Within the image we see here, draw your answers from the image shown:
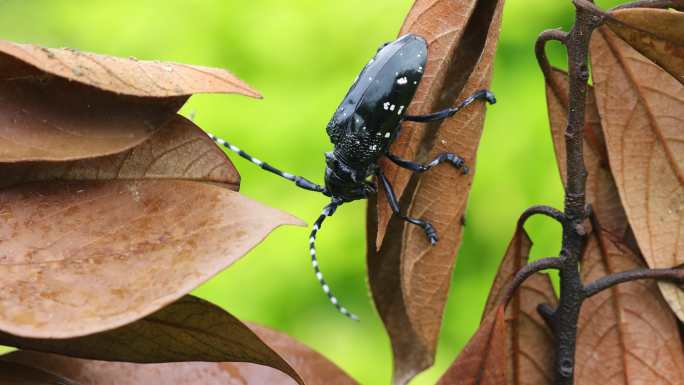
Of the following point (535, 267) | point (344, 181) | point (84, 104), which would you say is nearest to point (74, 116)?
point (84, 104)

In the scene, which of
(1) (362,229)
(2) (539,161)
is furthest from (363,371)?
(2) (539,161)

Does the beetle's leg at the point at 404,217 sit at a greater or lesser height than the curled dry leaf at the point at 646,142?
lesser

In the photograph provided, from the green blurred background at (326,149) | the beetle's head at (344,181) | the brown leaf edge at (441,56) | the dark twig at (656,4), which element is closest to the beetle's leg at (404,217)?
the brown leaf edge at (441,56)

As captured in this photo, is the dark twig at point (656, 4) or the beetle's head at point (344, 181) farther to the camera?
the beetle's head at point (344, 181)

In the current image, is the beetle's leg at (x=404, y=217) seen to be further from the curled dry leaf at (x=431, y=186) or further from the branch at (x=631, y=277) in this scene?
the branch at (x=631, y=277)

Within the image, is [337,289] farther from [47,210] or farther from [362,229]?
[47,210]

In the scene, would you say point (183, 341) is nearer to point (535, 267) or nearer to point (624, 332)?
point (535, 267)

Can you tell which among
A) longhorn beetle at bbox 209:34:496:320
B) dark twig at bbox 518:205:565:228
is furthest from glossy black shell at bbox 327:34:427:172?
dark twig at bbox 518:205:565:228
